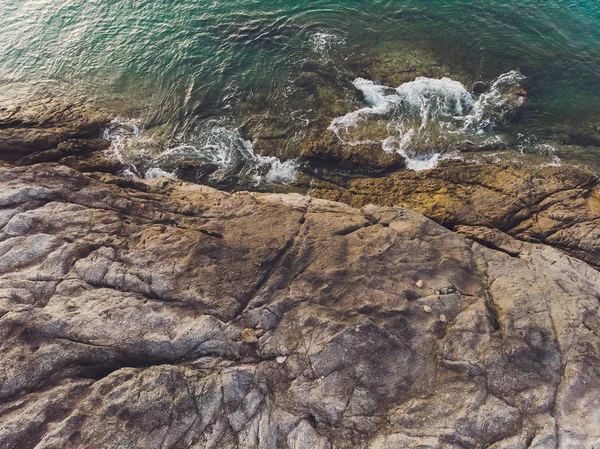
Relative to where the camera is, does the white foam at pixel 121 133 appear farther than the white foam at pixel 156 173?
Yes

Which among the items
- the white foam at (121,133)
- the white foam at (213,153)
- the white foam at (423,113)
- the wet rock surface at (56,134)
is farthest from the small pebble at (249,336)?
the white foam at (121,133)

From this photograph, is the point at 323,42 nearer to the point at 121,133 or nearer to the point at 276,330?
the point at 121,133

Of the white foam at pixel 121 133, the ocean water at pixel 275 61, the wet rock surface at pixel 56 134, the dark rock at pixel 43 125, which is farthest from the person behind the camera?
the ocean water at pixel 275 61

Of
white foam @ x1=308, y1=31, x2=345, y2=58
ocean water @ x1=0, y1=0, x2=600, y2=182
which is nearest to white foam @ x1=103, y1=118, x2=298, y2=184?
ocean water @ x1=0, y1=0, x2=600, y2=182

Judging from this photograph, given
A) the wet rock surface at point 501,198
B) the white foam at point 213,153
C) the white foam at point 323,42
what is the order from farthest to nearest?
the white foam at point 323,42 < the white foam at point 213,153 < the wet rock surface at point 501,198

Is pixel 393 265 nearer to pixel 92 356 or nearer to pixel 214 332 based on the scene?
pixel 214 332

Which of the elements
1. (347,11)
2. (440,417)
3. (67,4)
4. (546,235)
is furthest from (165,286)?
(67,4)

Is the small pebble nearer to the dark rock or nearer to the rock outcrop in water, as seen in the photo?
the rock outcrop in water

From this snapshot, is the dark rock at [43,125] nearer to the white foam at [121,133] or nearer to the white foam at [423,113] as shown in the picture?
the white foam at [121,133]
